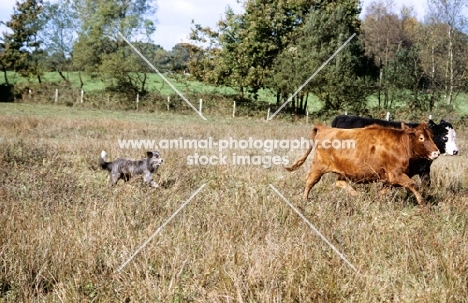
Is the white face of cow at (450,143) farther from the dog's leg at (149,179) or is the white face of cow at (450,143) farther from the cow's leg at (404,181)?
the dog's leg at (149,179)

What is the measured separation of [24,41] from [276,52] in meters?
26.0

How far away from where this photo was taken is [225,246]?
3916mm

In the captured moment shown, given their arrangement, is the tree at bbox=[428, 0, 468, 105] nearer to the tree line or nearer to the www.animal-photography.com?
the tree line

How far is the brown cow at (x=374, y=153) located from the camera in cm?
608

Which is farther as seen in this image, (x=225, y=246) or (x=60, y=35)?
(x=60, y=35)

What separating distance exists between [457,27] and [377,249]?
3017cm

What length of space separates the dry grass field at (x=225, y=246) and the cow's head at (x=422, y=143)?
768mm

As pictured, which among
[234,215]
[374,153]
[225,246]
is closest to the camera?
[225,246]

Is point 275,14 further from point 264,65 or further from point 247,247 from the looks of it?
point 247,247

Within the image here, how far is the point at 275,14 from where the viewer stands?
35.5 m

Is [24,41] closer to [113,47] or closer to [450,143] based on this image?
[113,47]

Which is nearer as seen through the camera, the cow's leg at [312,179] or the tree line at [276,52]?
the cow's leg at [312,179]

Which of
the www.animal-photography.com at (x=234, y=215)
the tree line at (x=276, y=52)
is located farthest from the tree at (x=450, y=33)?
the www.animal-photography.com at (x=234, y=215)

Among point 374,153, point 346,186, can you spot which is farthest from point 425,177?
point 374,153
